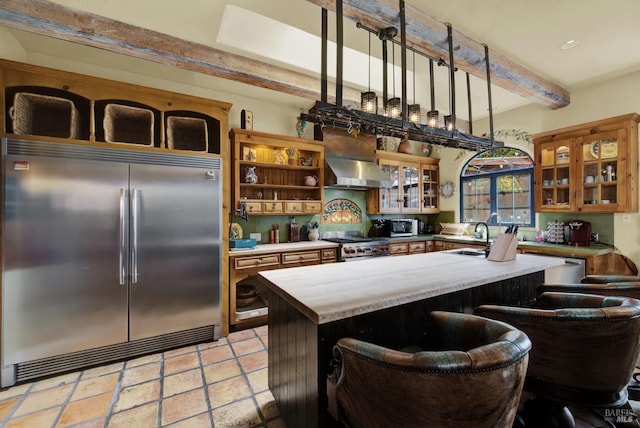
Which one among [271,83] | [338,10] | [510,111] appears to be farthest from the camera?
[510,111]

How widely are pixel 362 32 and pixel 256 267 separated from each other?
105 inches

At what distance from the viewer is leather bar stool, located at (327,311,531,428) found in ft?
2.85

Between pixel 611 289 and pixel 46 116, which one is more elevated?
pixel 46 116

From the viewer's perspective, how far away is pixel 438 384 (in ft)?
2.86

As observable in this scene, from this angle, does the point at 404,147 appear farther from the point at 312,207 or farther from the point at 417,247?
the point at 312,207

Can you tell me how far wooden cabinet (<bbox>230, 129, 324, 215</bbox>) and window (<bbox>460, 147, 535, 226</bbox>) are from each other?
301 cm

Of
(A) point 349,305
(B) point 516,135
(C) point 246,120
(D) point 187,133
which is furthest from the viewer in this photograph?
(B) point 516,135

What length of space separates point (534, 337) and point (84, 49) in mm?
4289

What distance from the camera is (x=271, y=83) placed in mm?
3115

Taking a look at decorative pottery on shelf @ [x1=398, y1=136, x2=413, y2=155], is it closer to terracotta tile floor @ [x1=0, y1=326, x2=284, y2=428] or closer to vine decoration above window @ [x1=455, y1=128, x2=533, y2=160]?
vine decoration above window @ [x1=455, y1=128, x2=533, y2=160]

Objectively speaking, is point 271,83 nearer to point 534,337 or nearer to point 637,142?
point 534,337

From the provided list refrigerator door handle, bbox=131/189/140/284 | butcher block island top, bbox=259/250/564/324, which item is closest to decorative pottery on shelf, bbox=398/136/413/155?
butcher block island top, bbox=259/250/564/324

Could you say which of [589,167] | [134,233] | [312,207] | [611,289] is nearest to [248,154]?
[312,207]

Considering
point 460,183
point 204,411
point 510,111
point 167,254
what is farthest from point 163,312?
point 510,111
